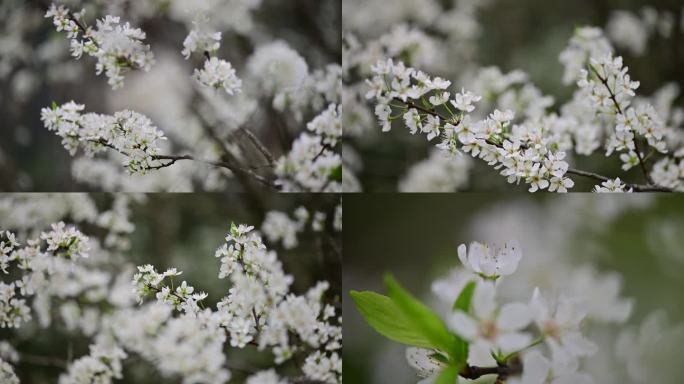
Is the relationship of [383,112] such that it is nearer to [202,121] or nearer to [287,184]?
[287,184]

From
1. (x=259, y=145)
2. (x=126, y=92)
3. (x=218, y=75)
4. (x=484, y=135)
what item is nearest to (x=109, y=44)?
(x=126, y=92)

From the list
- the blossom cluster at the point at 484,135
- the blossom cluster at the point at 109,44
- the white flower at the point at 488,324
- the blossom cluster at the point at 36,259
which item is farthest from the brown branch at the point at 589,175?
the blossom cluster at the point at 36,259

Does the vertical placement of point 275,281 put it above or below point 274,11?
below

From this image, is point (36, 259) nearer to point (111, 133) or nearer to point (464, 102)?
point (111, 133)

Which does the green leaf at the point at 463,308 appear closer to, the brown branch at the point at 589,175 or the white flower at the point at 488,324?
the white flower at the point at 488,324

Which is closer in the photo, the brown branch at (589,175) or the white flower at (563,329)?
the white flower at (563,329)

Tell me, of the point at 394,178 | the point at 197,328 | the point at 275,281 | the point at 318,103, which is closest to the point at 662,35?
the point at 394,178

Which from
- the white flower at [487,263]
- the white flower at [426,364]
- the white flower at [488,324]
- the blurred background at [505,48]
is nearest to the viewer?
the white flower at [488,324]
